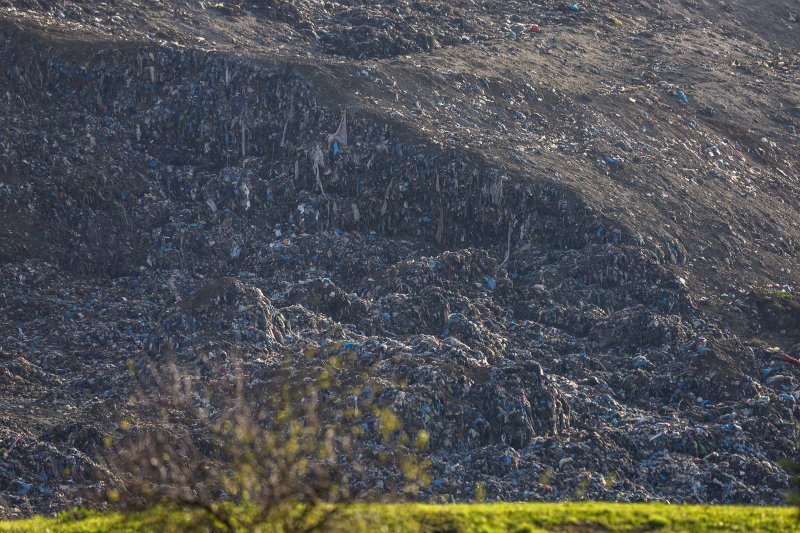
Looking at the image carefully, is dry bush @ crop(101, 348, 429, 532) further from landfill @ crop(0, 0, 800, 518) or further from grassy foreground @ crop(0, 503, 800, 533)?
grassy foreground @ crop(0, 503, 800, 533)

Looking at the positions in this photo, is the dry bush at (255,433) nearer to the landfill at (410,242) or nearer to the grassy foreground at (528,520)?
the landfill at (410,242)

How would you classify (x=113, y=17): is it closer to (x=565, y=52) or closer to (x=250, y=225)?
(x=250, y=225)

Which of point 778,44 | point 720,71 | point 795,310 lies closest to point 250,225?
point 795,310

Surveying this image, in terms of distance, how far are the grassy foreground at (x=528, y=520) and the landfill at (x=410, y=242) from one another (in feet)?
11.0

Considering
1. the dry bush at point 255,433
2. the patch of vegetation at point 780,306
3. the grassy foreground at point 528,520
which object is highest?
the grassy foreground at point 528,520

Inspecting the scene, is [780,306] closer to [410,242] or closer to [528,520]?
[410,242]

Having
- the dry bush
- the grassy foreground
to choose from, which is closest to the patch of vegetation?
the dry bush

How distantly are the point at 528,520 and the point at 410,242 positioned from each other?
1045 cm

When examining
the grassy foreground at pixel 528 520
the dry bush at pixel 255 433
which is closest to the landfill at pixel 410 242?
the dry bush at pixel 255 433

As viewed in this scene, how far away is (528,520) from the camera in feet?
28.2

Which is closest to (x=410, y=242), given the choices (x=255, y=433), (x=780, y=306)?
(x=780, y=306)

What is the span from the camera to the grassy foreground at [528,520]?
834 cm

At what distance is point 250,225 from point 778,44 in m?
18.8

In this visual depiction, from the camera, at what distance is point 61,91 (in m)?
20.0
